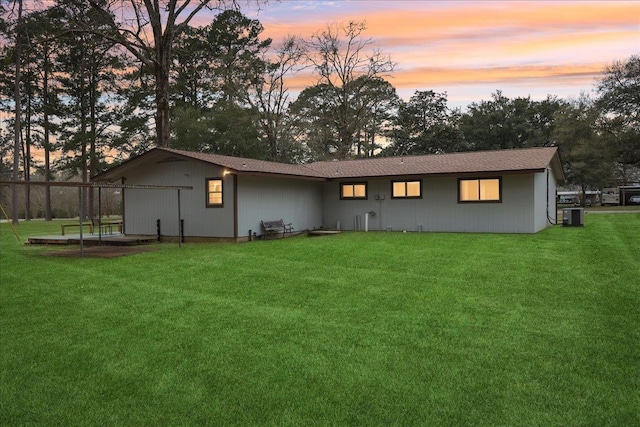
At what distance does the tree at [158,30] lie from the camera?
19.8 meters

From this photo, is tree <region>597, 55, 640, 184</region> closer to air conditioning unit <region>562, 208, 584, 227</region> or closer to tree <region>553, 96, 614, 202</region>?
tree <region>553, 96, 614, 202</region>

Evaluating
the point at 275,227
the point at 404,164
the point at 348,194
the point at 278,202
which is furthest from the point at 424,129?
the point at 275,227

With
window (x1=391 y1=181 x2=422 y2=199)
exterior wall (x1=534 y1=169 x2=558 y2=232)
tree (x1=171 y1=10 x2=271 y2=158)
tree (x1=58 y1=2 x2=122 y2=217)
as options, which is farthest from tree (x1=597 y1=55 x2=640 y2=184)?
tree (x1=58 y1=2 x2=122 y2=217)

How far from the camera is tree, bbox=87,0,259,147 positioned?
19766 mm

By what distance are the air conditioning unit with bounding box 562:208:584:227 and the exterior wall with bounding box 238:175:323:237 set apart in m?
9.61

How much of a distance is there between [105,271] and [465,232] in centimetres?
1160

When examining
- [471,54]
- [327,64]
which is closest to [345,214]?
[471,54]

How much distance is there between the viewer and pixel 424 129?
3941 centimetres

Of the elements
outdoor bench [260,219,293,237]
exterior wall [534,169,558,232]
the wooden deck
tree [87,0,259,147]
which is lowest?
the wooden deck

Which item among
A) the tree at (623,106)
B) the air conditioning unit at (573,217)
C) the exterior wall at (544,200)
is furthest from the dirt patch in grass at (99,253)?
the tree at (623,106)

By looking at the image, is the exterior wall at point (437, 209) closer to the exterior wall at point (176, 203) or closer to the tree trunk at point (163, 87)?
the exterior wall at point (176, 203)

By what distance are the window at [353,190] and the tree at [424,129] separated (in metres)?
21.4

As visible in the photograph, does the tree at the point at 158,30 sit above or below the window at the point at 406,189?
above

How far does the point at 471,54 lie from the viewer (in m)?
18.1
